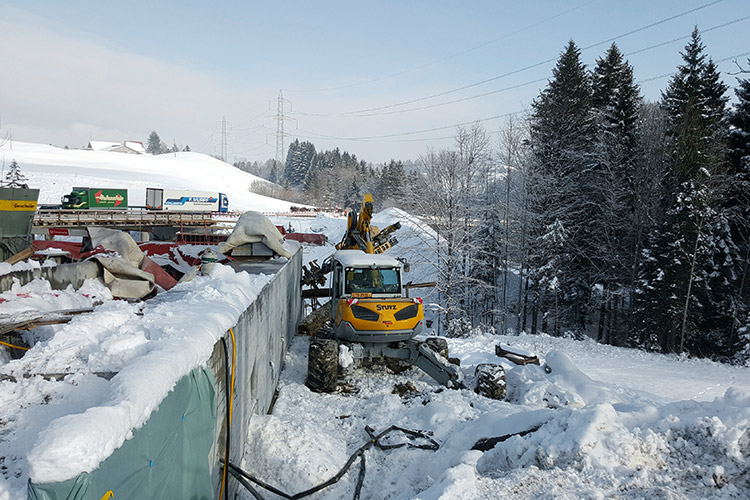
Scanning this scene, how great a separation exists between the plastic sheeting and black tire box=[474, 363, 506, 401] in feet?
19.2

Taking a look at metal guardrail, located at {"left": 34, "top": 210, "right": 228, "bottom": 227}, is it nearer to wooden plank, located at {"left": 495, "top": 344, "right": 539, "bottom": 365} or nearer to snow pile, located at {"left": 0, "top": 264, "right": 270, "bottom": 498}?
wooden plank, located at {"left": 495, "top": 344, "right": 539, "bottom": 365}

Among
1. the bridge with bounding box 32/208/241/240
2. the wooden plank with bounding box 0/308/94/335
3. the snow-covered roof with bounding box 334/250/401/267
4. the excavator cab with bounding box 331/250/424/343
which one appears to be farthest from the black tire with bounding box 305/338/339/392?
the bridge with bounding box 32/208/241/240

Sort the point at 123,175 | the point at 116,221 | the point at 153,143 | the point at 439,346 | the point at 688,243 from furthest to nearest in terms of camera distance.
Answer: the point at 153,143, the point at 123,175, the point at 116,221, the point at 688,243, the point at 439,346

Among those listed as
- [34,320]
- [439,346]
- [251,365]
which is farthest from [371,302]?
[34,320]

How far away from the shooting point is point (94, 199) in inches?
1556

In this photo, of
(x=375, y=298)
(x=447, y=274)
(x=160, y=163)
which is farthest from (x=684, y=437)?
(x=160, y=163)

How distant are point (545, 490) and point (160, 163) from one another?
391 ft

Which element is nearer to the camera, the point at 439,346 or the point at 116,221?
the point at 439,346

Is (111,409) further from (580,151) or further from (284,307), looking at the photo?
(580,151)

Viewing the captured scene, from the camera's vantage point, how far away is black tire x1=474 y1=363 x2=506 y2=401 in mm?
8367

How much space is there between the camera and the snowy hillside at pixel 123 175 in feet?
210

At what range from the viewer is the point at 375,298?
934cm

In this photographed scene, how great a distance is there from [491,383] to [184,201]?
4409 centimetres

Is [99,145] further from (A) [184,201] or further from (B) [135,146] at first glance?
(A) [184,201]
